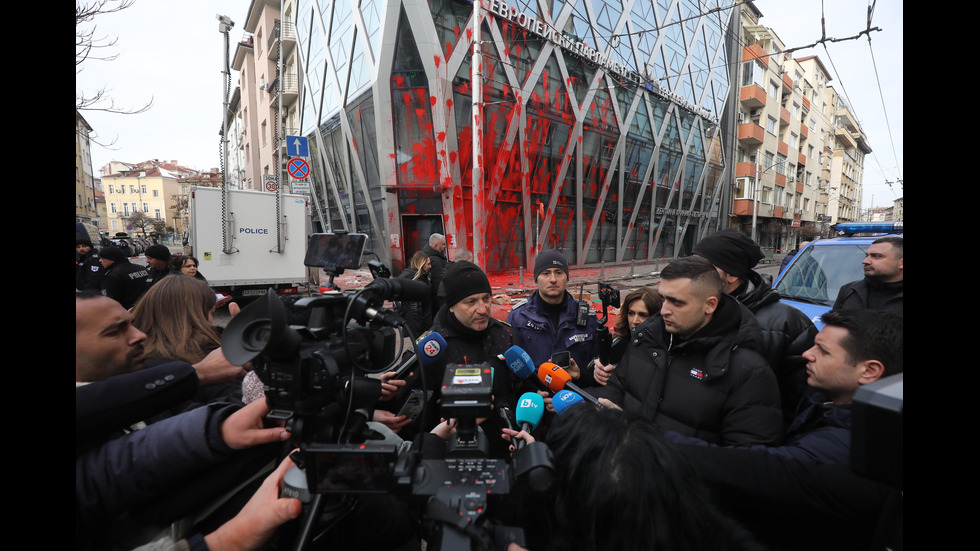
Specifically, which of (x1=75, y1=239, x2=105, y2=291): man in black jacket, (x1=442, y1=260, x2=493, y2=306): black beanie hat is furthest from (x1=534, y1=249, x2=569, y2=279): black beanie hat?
(x1=75, y1=239, x2=105, y2=291): man in black jacket

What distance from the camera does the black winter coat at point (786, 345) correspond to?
7.14 feet

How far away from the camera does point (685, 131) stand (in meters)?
21.8

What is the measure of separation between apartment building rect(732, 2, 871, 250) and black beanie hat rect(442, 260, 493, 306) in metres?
27.8

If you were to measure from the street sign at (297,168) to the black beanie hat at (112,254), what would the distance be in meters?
4.20

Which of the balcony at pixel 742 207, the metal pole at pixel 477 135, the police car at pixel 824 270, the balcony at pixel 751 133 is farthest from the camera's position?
the balcony at pixel 742 207

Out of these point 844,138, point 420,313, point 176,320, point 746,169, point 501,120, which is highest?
point 844,138

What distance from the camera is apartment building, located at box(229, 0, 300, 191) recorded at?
71.2ft

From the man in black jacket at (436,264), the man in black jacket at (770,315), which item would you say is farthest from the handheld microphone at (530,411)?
the man in black jacket at (436,264)

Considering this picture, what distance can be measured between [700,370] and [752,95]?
32363mm

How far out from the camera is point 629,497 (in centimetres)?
107

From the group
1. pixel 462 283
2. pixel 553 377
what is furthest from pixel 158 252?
pixel 553 377

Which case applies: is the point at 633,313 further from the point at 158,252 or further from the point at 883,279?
the point at 158,252

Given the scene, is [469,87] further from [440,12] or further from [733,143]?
[733,143]

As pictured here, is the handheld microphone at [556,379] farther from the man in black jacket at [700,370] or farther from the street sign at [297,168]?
the street sign at [297,168]
